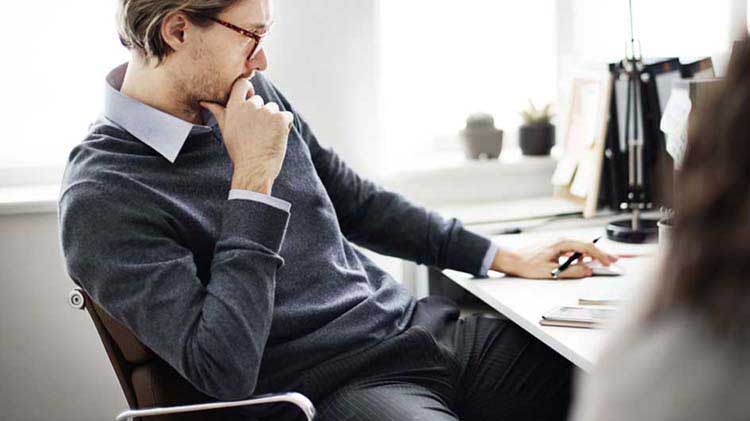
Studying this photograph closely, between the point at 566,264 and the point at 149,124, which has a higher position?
the point at 149,124

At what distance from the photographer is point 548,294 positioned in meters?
1.74

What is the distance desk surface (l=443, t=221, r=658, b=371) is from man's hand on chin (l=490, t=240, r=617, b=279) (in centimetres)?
2

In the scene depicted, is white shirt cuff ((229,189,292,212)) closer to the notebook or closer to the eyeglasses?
the eyeglasses

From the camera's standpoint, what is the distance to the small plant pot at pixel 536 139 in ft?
8.71

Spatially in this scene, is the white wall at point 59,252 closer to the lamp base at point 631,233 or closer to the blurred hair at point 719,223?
the lamp base at point 631,233

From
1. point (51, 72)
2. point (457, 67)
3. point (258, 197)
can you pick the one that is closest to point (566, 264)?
point (258, 197)

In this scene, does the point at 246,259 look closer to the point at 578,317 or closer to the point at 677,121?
the point at 578,317

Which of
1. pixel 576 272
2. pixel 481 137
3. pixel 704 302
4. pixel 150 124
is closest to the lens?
pixel 704 302

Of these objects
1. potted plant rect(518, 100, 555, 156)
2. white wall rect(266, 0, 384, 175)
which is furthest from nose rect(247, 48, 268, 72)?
potted plant rect(518, 100, 555, 156)

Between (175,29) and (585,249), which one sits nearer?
(175,29)

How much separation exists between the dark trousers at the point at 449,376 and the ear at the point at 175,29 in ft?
1.98

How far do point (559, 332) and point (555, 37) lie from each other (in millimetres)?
1429

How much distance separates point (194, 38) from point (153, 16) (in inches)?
3.0

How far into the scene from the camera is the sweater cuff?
152 cm
